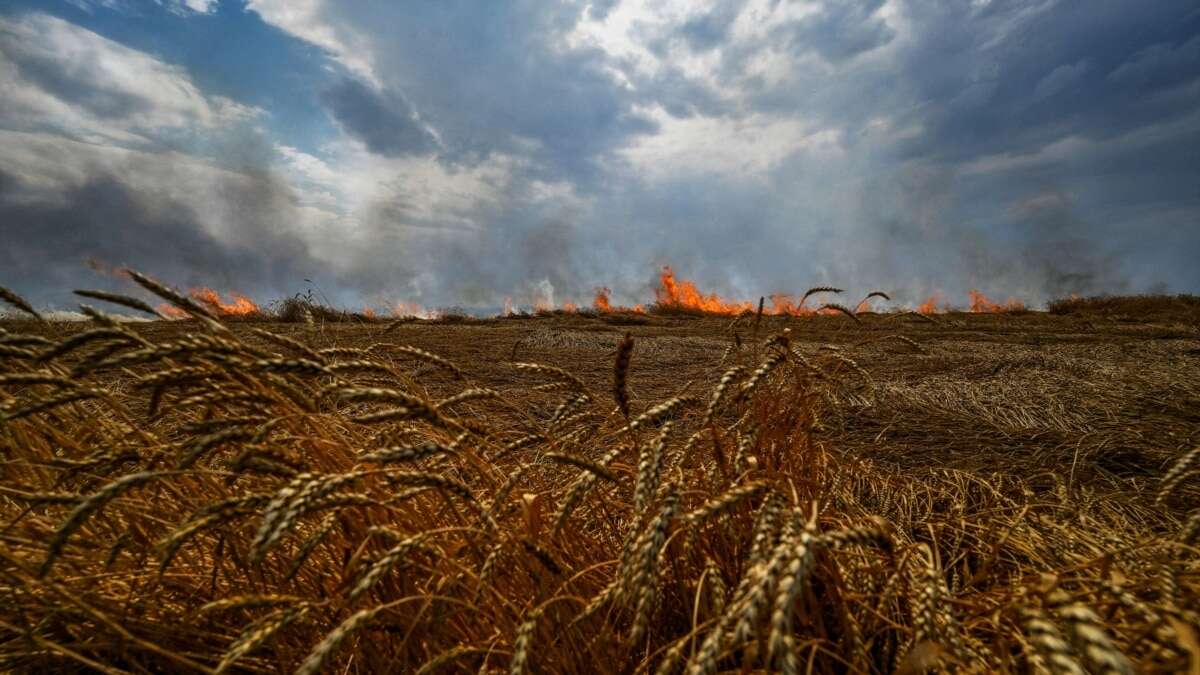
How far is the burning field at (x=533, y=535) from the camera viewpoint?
0.83m

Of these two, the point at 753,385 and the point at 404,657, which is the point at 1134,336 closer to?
the point at 753,385

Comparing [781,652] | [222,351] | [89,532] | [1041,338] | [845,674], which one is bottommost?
[89,532]

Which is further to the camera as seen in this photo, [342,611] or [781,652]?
[342,611]

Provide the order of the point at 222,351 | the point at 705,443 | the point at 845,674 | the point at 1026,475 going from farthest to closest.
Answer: the point at 1026,475 < the point at 705,443 < the point at 845,674 < the point at 222,351

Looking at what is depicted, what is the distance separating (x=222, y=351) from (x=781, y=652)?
0.96 metres

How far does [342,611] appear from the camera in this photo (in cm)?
120

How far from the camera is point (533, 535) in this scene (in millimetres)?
1204

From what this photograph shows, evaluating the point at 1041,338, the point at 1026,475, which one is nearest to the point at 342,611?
the point at 1026,475

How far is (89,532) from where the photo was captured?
1551 millimetres

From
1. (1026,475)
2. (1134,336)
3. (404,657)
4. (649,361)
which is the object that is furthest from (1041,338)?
(404,657)

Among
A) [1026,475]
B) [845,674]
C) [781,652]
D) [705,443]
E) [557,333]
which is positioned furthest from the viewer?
[557,333]

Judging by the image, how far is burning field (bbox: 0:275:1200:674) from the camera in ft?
2.71

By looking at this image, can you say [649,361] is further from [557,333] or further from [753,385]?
[753,385]

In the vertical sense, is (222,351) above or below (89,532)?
above
